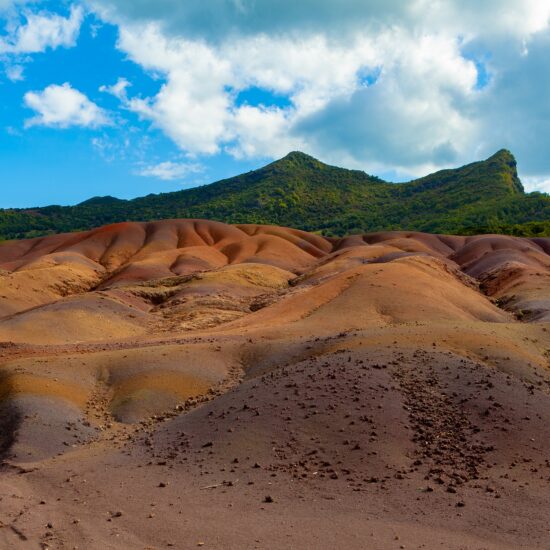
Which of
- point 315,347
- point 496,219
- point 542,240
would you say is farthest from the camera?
point 496,219

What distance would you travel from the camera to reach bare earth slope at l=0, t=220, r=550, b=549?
40.3 ft

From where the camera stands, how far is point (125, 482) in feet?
49.0

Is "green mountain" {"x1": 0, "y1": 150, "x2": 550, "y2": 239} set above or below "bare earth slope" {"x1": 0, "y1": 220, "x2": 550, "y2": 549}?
above

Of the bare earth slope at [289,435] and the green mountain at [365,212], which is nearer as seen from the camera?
the bare earth slope at [289,435]

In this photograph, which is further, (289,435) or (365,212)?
(365,212)

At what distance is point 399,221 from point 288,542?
158654mm

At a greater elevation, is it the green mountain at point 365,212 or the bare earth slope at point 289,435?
the green mountain at point 365,212

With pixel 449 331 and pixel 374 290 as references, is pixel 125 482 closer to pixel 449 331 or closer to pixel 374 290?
pixel 449 331

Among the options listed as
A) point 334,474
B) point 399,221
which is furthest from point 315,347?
point 399,221

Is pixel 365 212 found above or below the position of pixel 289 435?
above

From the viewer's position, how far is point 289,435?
16.6 meters

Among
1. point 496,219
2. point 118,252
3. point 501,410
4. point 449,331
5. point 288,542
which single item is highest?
point 496,219

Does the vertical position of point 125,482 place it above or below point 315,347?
below

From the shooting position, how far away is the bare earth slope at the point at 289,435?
40.3ft
